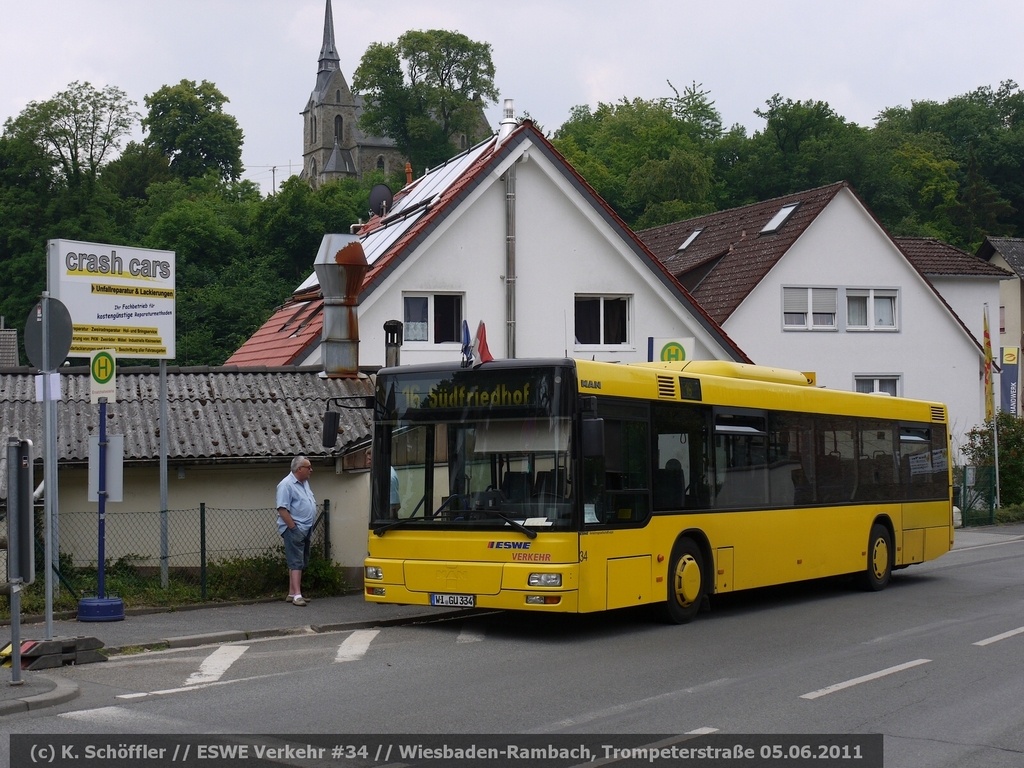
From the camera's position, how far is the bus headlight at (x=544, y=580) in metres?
12.6

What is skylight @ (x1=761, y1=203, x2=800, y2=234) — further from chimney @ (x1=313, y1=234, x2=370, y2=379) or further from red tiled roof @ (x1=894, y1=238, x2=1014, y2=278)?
chimney @ (x1=313, y1=234, x2=370, y2=379)

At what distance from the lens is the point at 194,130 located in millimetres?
107312

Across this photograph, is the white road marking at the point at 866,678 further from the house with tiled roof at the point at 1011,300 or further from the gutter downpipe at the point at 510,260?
the house with tiled roof at the point at 1011,300

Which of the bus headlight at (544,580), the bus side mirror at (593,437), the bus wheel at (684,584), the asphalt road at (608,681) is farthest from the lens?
the bus wheel at (684,584)

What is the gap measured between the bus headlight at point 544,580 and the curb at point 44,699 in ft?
14.3

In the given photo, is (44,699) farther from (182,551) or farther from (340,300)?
(340,300)

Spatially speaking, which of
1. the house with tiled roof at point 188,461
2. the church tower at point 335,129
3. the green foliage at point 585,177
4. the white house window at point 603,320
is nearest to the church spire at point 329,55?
the church tower at point 335,129

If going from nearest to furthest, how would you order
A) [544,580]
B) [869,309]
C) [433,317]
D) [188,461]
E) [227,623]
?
[544,580]
[227,623]
[188,461]
[433,317]
[869,309]

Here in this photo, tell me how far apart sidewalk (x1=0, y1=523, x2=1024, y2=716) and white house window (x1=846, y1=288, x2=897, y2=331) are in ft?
80.0

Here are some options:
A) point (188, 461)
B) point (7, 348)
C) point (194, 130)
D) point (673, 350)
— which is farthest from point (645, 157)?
point (188, 461)

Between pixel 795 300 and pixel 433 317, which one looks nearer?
pixel 433 317

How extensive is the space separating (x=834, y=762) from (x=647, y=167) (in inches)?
2854

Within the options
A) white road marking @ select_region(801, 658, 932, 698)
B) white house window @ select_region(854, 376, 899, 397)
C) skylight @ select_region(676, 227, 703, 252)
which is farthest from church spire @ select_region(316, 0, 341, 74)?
white road marking @ select_region(801, 658, 932, 698)

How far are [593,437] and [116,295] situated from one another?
6483 millimetres
